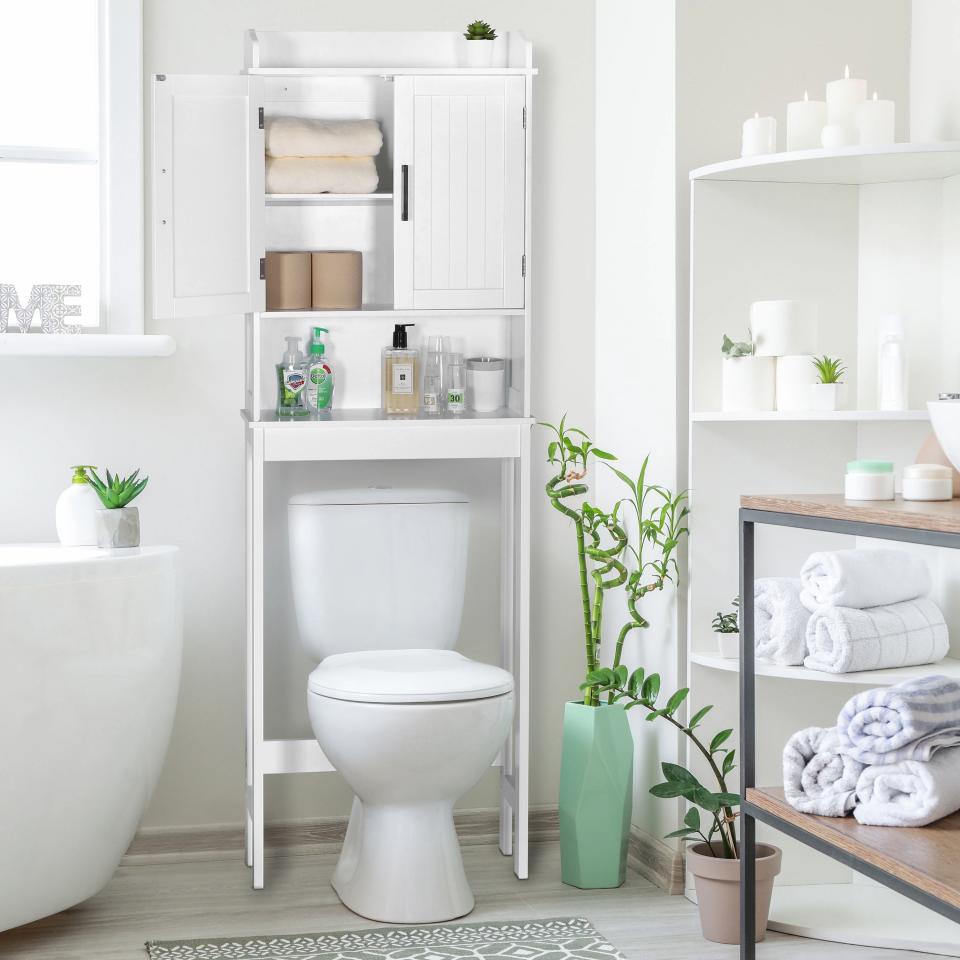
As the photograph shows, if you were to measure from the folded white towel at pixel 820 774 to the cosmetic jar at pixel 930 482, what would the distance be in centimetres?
36

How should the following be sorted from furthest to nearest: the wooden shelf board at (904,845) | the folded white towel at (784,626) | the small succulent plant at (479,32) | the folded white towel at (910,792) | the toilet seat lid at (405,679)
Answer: the small succulent plant at (479,32) < the toilet seat lid at (405,679) < the folded white towel at (784,626) < the folded white towel at (910,792) < the wooden shelf board at (904,845)

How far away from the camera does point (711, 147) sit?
2582mm

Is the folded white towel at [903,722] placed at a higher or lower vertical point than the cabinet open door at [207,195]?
lower

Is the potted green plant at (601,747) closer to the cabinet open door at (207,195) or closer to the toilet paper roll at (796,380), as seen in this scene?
the toilet paper roll at (796,380)

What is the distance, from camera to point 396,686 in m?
2.40

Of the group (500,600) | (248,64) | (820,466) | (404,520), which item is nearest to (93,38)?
(248,64)

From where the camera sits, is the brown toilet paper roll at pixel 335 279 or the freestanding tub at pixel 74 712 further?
the brown toilet paper roll at pixel 335 279

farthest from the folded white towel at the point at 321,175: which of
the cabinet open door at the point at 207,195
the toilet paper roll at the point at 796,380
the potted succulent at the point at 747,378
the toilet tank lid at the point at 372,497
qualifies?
the toilet paper roll at the point at 796,380

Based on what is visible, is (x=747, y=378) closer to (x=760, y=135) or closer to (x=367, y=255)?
(x=760, y=135)

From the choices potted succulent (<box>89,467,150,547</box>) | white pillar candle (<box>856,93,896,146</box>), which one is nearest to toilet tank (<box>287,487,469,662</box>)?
potted succulent (<box>89,467,150,547</box>)

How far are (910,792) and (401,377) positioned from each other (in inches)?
59.4

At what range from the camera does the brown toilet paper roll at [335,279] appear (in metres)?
2.79

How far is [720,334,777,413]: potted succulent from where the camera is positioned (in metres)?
2.48

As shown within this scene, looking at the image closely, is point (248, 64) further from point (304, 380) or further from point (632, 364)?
point (632, 364)
